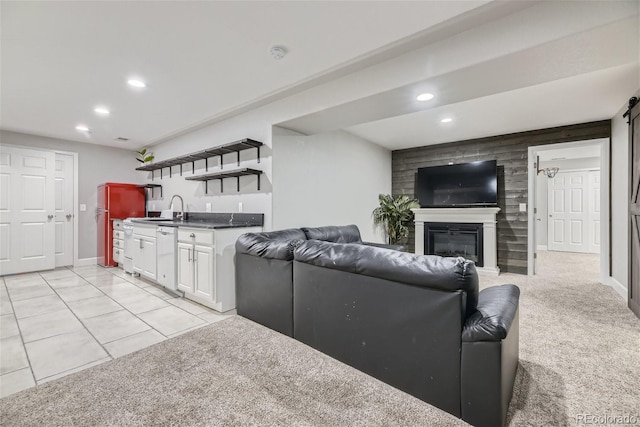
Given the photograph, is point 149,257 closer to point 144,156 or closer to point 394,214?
point 144,156

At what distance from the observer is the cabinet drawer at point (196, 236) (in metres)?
3.03

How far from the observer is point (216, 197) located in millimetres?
4312

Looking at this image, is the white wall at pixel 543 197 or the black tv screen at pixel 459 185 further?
the white wall at pixel 543 197

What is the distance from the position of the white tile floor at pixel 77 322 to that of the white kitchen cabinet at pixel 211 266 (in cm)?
17

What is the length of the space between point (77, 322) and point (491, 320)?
3.53 metres

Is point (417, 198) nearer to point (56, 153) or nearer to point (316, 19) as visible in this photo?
point (316, 19)

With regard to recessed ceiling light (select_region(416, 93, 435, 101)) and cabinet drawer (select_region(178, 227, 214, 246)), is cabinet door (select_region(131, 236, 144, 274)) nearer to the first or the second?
cabinet drawer (select_region(178, 227, 214, 246))

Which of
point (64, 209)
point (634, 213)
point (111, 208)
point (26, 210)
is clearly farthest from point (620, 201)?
point (26, 210)

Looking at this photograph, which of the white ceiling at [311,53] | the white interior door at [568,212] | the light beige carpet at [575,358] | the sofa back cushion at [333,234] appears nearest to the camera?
the light beige carpet at [575,358]

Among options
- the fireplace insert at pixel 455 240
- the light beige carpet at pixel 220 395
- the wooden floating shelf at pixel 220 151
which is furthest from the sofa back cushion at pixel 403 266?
the fireplace insert at pixel 455 240

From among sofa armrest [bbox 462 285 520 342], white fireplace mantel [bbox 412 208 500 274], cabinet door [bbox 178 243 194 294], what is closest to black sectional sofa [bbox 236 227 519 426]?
sofa armrest [bbox 462 285 520 342]

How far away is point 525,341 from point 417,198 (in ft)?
12.5

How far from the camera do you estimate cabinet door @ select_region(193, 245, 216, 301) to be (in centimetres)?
301

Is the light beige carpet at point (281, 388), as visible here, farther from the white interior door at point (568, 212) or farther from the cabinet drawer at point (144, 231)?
the white interior door at point (568, 212)
